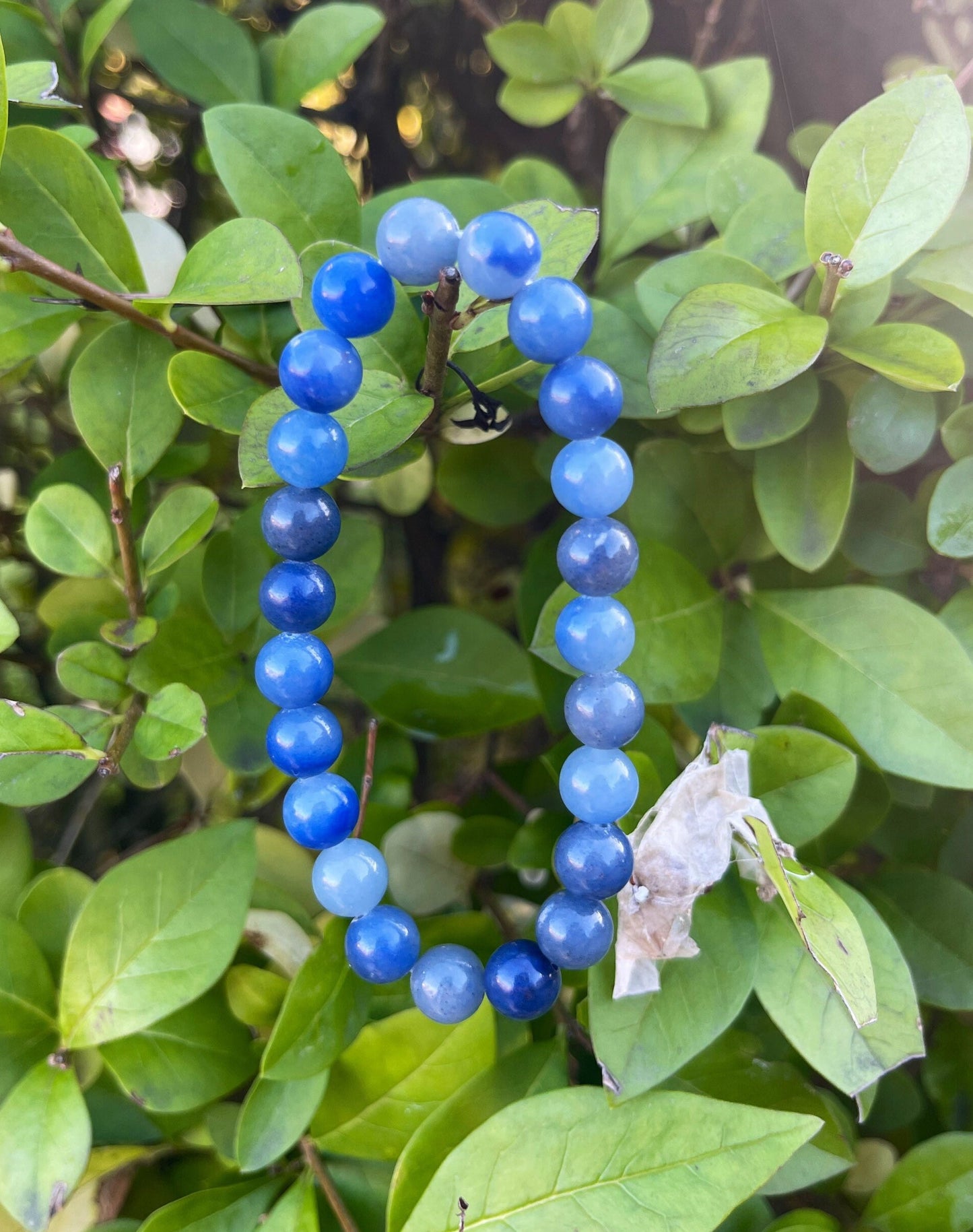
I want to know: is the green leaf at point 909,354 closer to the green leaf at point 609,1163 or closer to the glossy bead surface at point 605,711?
the glossy bead surface at point 605,711

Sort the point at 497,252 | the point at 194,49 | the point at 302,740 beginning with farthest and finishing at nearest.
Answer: the point at 194,49 → the point at 302,740 → the point at 497,252

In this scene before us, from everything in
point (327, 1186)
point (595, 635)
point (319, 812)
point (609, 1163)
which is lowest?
point (327, 1186)

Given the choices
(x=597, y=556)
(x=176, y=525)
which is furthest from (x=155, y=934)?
(x=597, y=556)

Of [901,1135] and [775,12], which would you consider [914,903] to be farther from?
[775,12]

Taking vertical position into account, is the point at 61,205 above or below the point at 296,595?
above

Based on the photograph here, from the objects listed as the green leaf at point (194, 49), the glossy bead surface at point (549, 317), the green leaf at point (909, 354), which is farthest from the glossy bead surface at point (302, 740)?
the green leaf at point (194, 49)

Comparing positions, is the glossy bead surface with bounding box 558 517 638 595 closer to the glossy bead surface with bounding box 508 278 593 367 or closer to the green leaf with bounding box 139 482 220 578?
the glossy bead surface with bounding box 508 278 593 367

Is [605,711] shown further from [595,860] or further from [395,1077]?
[395,1077]

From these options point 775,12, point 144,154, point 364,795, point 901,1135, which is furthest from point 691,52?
point 901,1135
